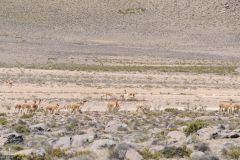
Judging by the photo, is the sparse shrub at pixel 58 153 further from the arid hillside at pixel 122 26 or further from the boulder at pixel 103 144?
the arid hillside at pixel 122 26

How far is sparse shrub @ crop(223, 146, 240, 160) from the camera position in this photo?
16539mm

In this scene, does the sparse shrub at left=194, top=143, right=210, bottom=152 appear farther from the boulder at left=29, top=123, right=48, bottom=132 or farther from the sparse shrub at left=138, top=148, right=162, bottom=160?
the boulder at left=29, top=123, right=48, bottom=132

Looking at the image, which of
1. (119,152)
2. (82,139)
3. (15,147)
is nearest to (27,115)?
(82,139)

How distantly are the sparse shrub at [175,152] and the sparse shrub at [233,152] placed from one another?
102 centimetres

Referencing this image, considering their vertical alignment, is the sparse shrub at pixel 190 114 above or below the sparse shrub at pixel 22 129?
above

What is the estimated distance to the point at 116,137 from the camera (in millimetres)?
19516

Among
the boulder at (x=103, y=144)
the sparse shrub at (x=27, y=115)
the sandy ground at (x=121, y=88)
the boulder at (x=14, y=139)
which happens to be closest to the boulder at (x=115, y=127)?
the boulder at (x=14, y=139)

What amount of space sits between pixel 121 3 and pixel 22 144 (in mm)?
96551

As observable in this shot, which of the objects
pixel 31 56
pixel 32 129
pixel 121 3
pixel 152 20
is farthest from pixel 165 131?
pixel 121 3

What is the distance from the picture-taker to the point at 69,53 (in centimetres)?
7694

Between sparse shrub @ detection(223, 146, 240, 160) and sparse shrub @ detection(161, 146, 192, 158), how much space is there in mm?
1024

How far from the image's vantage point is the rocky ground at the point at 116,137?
16.6m

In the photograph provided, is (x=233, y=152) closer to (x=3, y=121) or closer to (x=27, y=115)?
(x=3, y=121)

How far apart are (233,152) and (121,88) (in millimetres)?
25802
